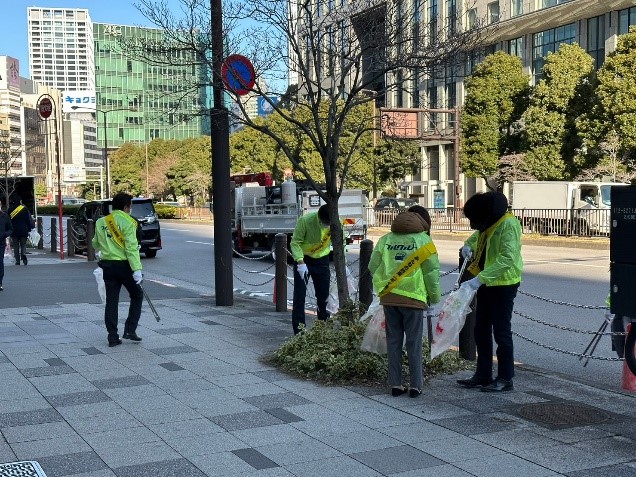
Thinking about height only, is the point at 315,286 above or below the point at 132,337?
above

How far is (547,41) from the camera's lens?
1848 inches

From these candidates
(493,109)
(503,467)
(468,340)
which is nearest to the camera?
(503,467)

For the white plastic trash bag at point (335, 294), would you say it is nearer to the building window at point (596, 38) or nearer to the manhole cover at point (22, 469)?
the manhole cover at point (22, 469)

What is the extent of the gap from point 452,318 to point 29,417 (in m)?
3.46

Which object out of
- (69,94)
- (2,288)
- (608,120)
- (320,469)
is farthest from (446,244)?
(69,94)

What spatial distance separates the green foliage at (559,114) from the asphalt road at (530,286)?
12045 millimetres

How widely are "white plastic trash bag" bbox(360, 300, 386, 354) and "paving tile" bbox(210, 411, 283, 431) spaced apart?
135 cm

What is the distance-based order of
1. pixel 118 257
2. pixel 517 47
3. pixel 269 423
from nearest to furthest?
pixel 269 423
pixel 118 257
pixel 517 47

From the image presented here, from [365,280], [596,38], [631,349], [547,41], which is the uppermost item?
[547,41]

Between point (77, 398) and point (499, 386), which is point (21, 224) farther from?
point (499, 386)

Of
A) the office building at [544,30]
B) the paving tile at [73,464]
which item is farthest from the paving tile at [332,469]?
the office building at [544,30]

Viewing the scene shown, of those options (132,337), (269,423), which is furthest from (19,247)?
(269,423)

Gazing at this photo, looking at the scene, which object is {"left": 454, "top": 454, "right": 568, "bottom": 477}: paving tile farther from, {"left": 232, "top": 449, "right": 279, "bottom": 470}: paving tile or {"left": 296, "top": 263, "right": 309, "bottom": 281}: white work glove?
{"left": 296, "top": 263, "right": 309, "bottom": 281}: white work glove

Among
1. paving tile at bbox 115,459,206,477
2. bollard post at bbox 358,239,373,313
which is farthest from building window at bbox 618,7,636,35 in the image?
paving tile at bbox 115,459,206,477
